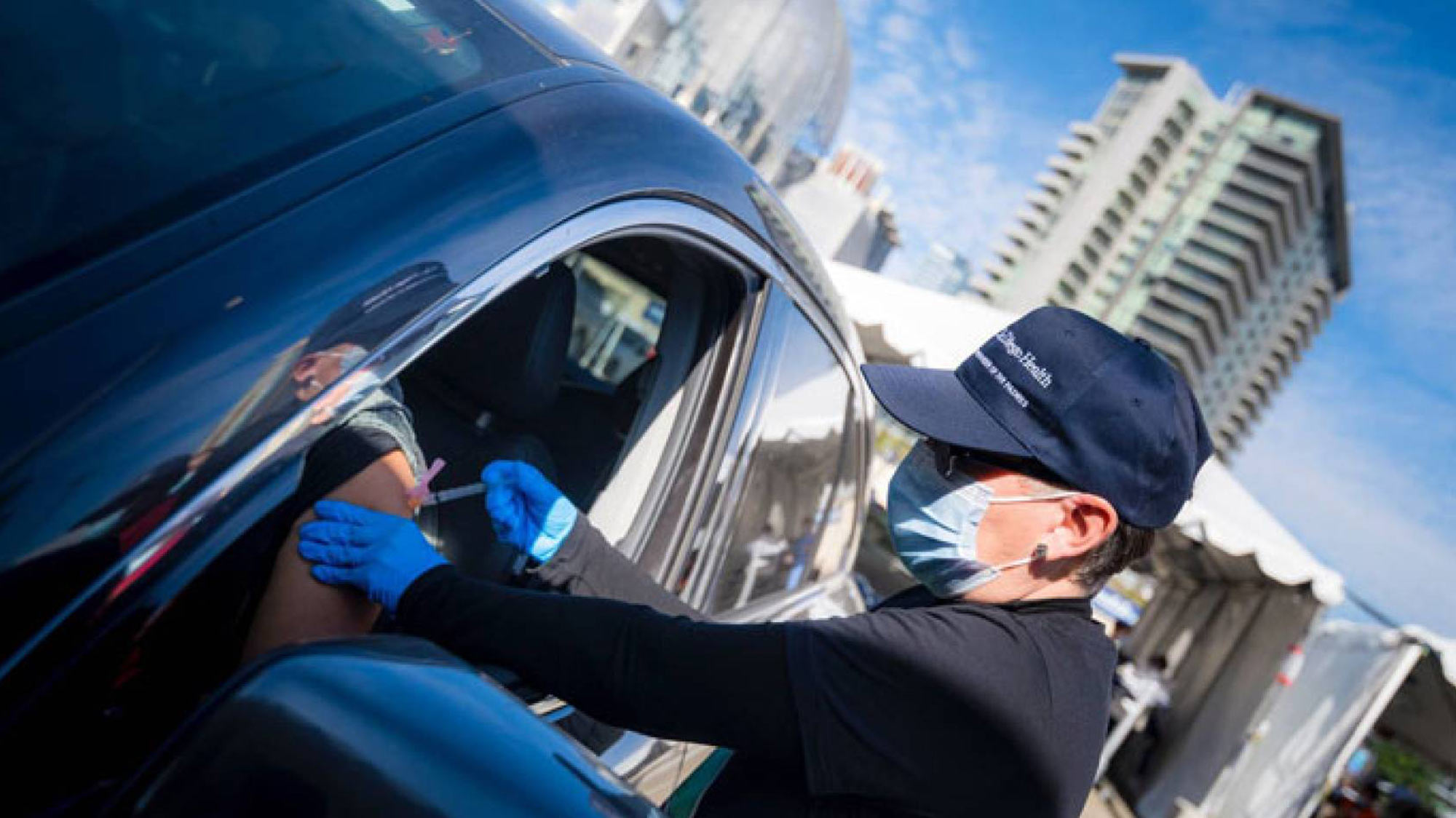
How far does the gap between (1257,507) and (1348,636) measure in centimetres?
183

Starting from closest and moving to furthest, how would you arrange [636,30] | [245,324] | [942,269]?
[245,324] → [636,30] → [942,269]

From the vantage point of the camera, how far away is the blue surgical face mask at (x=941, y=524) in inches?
51.8

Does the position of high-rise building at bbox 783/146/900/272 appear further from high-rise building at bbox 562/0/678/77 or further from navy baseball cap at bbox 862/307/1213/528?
navy baseball cap at bbox 862/307/1213/528

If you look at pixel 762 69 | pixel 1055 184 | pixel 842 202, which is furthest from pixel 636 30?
pixel 1055 184

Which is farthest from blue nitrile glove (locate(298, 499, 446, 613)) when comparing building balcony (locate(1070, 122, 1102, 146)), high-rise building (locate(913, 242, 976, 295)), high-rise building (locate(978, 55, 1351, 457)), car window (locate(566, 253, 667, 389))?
high-rise building (locate(913, 242, 976, 295))

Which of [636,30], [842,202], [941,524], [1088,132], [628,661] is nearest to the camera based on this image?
[628,661]

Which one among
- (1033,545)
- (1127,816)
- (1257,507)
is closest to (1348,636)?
(1257,507)

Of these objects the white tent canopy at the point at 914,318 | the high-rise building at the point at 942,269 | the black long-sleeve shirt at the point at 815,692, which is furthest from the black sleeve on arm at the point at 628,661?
the high-rise building at the point at 942,269

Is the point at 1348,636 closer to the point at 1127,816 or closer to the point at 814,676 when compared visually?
the point at 1127,816

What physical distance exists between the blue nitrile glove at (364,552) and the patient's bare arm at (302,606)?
17mm

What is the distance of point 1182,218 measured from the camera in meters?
85.4

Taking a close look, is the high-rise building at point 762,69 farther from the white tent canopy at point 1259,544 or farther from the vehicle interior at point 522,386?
the vehicle interior at point 522,386

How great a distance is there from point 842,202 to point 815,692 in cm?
8610

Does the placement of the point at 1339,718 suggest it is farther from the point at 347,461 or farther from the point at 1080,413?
the point at 347,461
